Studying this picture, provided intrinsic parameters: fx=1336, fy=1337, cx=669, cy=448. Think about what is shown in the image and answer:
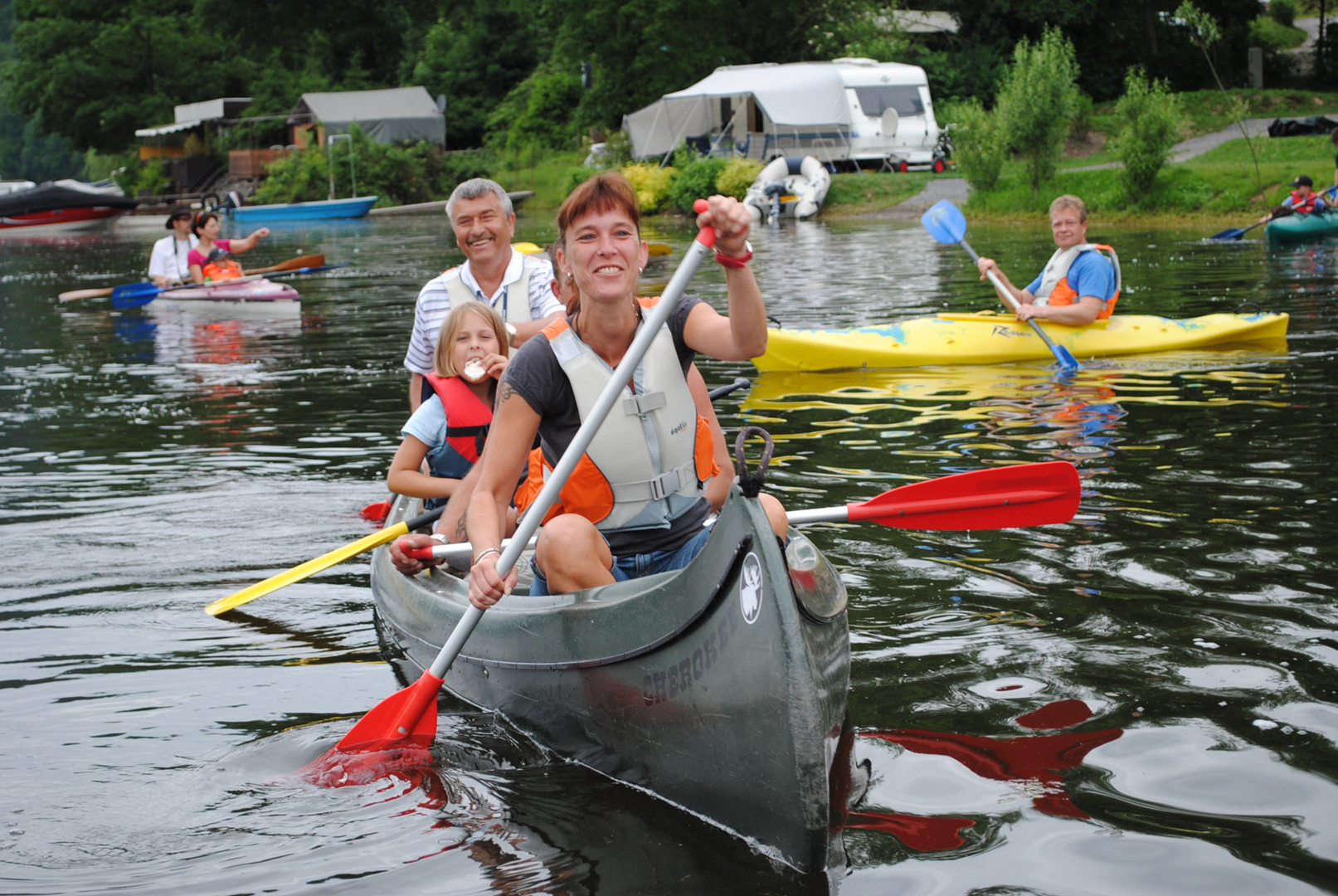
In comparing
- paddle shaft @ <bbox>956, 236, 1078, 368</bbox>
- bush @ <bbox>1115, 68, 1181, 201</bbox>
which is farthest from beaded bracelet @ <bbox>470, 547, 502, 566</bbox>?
bush @ <bbox>1115, 68, 1181, 201</bbox>

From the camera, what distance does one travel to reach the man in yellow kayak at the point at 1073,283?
29.2 feet

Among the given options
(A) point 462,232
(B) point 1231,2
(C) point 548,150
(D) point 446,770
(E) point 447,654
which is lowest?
(D) point 446,770

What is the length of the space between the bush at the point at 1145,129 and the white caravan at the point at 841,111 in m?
9.43

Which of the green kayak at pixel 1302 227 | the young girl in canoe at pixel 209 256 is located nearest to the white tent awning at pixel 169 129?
the young girl in canoe at pixel 209 256

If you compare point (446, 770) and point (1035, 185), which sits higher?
point (1035, 185)

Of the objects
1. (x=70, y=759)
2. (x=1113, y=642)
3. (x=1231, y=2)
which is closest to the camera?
(x=70, y=759)

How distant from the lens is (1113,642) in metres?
4.14

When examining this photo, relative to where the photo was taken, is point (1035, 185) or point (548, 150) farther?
point (548, 150)

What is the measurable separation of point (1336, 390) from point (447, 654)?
6265 millimetres

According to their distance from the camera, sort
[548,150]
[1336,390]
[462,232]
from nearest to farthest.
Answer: [462,232] → [1336,390] → [548,150]

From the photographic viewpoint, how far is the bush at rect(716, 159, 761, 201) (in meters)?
29.5

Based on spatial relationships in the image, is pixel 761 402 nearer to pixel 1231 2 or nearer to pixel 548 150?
pixel 1231 2

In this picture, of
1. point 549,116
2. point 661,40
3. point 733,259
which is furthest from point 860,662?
point 549,116

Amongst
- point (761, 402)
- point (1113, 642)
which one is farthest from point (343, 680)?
point (761, 402)
